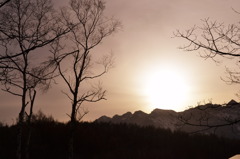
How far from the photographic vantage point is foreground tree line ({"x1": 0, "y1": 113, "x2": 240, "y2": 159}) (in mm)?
23641

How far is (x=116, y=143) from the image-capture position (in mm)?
28109

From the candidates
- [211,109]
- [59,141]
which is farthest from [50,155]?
[211,109]

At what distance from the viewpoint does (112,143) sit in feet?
91.6

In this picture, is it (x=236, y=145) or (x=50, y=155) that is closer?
(x=50, y=155)

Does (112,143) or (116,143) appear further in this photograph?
(116,143)

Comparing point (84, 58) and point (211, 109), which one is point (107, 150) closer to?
point (84, 58)

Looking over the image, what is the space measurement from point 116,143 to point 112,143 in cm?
40

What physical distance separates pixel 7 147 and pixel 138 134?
46.7ft

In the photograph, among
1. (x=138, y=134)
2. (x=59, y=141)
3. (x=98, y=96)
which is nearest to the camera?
(x=98, y=96)

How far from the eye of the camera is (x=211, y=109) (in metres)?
6.21

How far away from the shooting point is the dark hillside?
→ 23609 mm

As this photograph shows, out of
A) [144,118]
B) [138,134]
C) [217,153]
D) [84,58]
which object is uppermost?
[144,118]

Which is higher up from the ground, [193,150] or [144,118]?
[144,118]

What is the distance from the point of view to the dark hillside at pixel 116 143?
2361 cm
